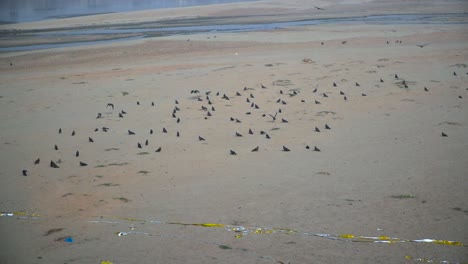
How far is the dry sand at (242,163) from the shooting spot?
19.8 ft

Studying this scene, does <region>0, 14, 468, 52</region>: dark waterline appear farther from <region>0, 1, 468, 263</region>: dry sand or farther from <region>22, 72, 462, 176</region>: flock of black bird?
<region>22, 72, 462, 176</region>: flock of black bird

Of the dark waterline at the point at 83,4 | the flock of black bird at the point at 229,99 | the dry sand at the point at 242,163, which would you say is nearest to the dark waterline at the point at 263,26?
the dry sand at the point at 242,163

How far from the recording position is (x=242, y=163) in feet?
28.8

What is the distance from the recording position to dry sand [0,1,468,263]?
6047mm

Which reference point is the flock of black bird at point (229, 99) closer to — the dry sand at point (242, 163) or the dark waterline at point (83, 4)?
the dry sand at point (242, 163)

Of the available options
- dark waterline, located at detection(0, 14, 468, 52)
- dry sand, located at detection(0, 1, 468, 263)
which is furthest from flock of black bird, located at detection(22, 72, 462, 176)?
dark waterline, located at detection(0, 14, 468, 52)

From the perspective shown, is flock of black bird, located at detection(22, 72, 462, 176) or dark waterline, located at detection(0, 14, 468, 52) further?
dark waterline, located at detection(0, 14, 468, 52)

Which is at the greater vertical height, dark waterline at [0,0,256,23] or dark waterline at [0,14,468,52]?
dark waterline at [0,0,256,23]

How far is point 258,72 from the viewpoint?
16719 mm

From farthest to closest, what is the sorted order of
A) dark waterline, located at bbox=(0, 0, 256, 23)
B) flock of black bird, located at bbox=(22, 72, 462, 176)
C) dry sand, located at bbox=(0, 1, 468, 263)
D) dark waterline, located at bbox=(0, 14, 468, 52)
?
1. dark waterline, located at bbox=(0, 0, 256, 23)
2. dark waterline, located at bbox=(0, 14, 468, 52)
3. flock of black bird, located at bbox=(22, 72, 462, 176)
4. dry sand, located at bbox=(0, 1, 468, 263)

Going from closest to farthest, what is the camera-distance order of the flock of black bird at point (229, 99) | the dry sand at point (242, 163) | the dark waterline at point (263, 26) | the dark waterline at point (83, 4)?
the dry sand at point (242, 163), the flock of black bird at point (229, 99), the dark waterline at point (263, 26), the dark waterline at point (83, 4)

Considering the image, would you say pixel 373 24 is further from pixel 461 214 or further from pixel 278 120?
pixel 461 214

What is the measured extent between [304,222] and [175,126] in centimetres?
519

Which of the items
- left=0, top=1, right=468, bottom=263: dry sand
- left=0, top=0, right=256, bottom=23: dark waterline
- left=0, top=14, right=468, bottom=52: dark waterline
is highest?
left=0, top=0, right=256, bottom=23: dark waterline
